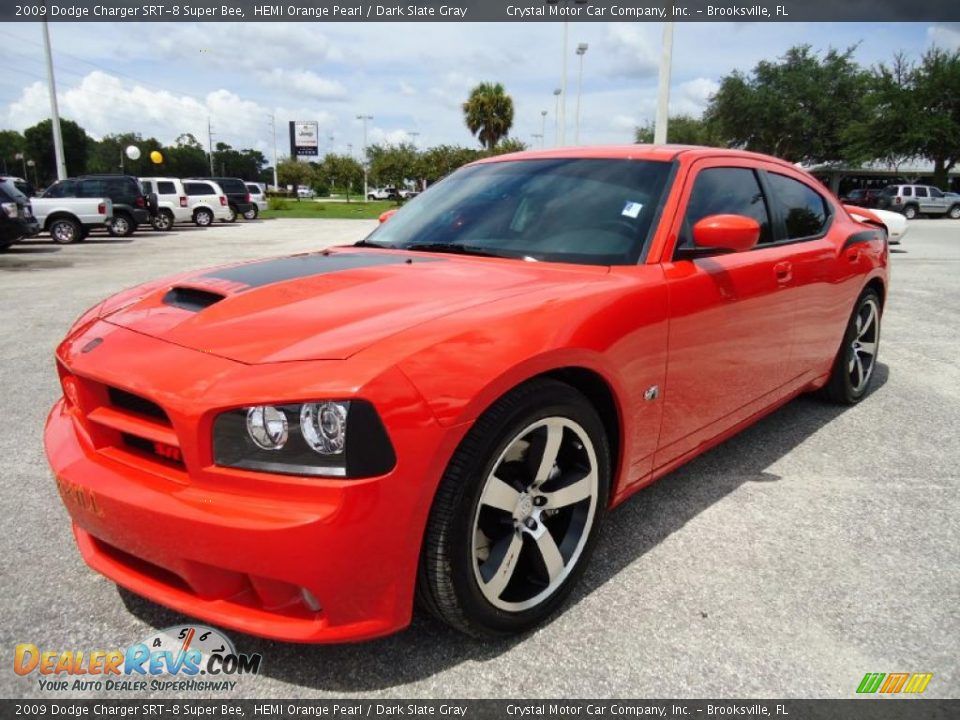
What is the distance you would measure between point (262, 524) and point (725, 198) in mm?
2444

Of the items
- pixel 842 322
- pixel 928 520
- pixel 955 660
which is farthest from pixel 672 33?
pixel 955 660

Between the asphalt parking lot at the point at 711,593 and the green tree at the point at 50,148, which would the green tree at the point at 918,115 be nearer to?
the asphalt parking lot at the point at 711,593

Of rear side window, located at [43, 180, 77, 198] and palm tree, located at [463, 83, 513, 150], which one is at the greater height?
palm tree, located at [463, 83, 513, 150]

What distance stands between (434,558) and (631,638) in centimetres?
76

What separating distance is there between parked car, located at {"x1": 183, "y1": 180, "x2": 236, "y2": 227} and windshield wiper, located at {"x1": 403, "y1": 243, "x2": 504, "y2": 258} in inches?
1001

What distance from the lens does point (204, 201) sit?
26.2 metres

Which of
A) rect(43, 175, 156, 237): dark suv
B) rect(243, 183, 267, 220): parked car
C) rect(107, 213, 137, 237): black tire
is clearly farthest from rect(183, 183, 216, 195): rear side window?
rect(107, 213, 137, 237): black tire

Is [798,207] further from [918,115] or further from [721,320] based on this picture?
[918,115]

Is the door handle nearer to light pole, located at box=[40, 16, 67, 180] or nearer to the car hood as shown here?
the car hood

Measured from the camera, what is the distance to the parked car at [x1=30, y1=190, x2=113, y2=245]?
17.5 m

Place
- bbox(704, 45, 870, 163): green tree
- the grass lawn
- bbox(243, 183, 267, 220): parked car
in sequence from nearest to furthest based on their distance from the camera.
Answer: bbox(243, 183, 267, 220): parked car
the grass lawn
bbox(704, 45, 870, 163): green tree

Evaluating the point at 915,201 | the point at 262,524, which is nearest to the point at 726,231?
the point at 262,524

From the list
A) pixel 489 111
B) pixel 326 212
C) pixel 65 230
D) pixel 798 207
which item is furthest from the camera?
pixel 489 111

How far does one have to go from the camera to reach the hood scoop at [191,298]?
2285 millimetres
